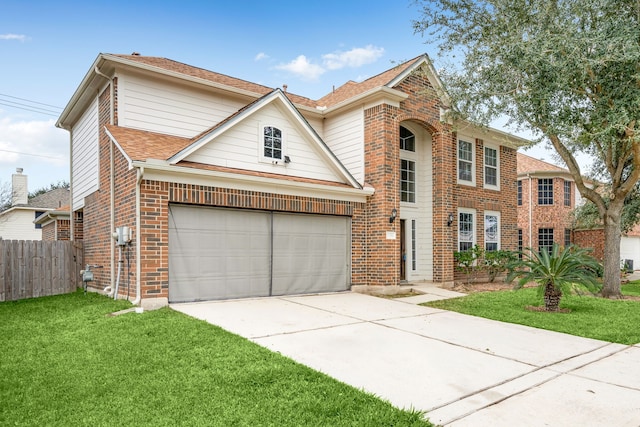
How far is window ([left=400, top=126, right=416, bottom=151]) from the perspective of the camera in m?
14.6

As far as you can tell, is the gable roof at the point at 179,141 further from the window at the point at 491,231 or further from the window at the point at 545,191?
the window at the point at 545,191

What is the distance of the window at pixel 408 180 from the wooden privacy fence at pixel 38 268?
33.7ft

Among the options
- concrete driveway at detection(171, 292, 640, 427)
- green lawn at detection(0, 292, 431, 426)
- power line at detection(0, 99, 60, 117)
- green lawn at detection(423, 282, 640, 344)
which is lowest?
green lawn at detection(423, 282, 640, 344)

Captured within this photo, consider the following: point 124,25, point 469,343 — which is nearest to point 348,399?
point 469,343

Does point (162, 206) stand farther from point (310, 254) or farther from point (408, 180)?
point (408, 180)

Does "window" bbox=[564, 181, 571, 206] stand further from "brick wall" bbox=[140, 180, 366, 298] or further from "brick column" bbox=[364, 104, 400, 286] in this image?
"brick wall" bbox=[140, 180, 366, 298]

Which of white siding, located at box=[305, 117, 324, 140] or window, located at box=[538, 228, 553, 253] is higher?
white siding, located at box=[305, 117, 324, 140]

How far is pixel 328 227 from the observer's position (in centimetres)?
1135

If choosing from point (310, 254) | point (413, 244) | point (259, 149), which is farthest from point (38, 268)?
point (413, 244)

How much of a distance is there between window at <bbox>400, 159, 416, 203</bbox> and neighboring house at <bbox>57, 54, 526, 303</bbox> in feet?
0.16

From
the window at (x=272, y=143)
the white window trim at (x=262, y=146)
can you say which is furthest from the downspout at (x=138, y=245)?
the window at (x=272, y=143)

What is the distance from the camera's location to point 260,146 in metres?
10.4

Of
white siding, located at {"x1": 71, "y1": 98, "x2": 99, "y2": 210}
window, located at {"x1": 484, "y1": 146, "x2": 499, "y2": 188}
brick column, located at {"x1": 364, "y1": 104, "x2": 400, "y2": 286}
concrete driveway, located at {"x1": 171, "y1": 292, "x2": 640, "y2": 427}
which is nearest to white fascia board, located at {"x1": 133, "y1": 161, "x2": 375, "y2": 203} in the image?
brick column, located at {"x1": 364, "y1": 104, "x2": 400, "y2": 286}

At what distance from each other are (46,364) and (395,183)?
30.6ft
